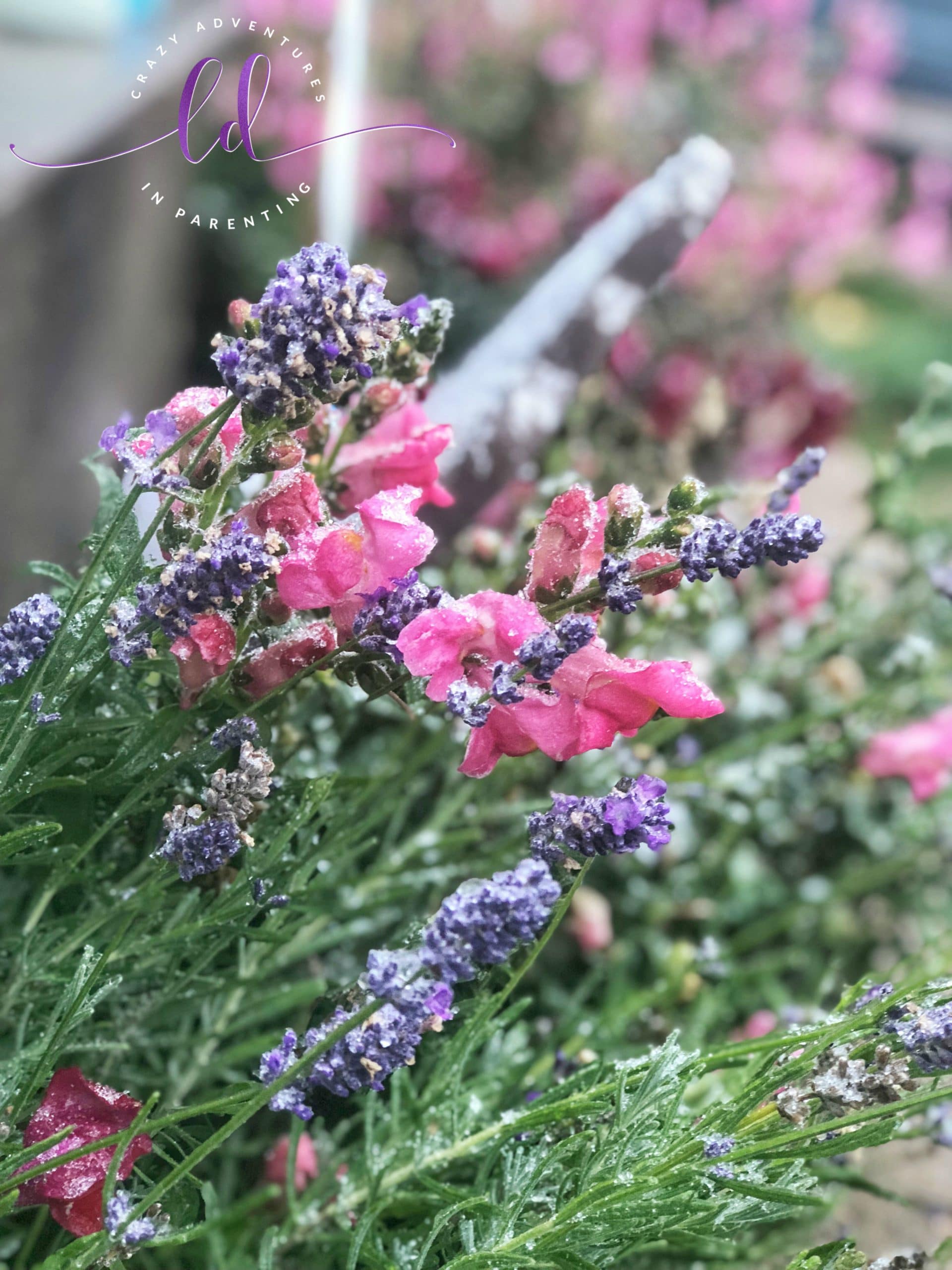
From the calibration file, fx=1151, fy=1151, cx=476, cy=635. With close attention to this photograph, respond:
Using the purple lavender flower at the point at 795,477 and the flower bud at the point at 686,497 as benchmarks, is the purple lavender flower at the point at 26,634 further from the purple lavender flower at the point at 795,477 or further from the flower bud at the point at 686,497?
the purple lavender flower at the point at 795,477

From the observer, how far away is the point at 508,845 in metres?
0.55

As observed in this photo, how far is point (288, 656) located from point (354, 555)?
40 millimetres

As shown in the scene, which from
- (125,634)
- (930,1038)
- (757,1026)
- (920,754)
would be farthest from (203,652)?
(920,754)

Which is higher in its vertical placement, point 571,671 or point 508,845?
point 571,671

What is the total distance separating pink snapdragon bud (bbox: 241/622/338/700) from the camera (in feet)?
1.15

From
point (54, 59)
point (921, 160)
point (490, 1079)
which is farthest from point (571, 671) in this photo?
point (921, 160)

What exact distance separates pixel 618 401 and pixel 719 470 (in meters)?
0.16

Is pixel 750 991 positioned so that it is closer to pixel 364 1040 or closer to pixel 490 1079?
pixel 490 1079

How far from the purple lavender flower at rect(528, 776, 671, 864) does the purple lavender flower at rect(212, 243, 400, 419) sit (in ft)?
0.42

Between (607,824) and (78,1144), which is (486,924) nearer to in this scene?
A: (607,824)

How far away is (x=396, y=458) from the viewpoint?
17.1 inches

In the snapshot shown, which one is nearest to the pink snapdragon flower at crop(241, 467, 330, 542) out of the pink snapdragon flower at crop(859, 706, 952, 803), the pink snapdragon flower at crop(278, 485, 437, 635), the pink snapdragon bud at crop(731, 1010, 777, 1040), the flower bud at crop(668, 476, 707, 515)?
the pink snapdragon flower at crop(278, 485, 437, 635)

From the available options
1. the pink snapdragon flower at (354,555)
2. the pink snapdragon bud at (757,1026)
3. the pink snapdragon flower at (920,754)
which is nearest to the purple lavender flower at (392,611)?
the pink snapdragon flower at (354,555)

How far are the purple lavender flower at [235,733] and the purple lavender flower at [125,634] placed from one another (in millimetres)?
33
